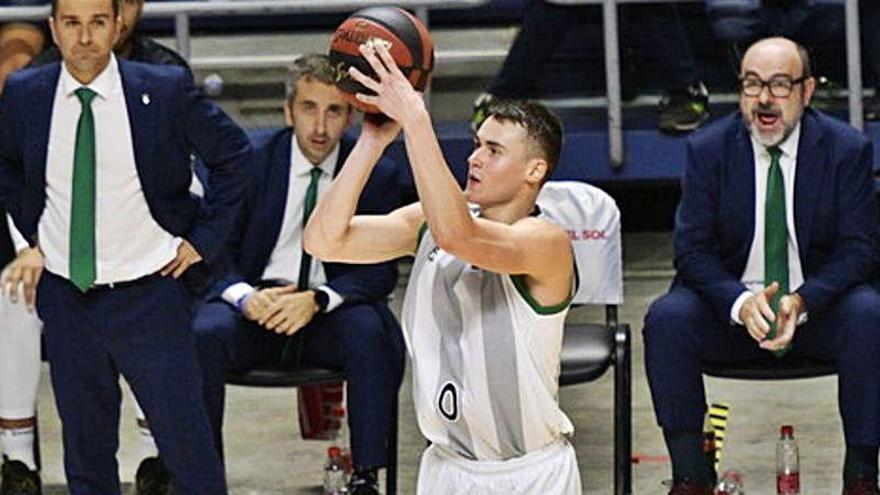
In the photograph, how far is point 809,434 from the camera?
8.51 meters

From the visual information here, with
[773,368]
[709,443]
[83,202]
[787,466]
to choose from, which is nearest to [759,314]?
[773,368]

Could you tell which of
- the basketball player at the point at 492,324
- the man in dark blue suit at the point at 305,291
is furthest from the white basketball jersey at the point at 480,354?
the man in dark blue suit at the point at 305,291

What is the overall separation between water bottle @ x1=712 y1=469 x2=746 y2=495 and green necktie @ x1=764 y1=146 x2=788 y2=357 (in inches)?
24.9

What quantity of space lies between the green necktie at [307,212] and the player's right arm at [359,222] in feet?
6.21

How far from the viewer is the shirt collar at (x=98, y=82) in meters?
7.09

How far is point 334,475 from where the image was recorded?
26.0ft

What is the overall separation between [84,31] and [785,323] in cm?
221

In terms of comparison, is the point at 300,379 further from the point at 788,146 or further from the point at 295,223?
the point at 788,146

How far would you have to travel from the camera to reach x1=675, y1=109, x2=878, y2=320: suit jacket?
24.8 ft

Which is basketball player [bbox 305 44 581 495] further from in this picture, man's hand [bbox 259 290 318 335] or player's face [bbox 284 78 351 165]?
player's face [bbox 284 78 351 165]

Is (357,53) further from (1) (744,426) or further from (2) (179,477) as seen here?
(1) (744,426)

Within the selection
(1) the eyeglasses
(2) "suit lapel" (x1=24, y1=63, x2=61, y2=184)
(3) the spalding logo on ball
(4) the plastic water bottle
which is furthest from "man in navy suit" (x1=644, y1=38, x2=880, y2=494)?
(4) the plastic water bottle

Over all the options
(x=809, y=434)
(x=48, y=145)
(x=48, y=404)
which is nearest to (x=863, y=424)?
(x=809, y=434)

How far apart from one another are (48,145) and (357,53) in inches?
71.6
